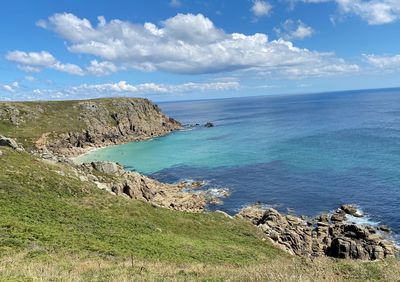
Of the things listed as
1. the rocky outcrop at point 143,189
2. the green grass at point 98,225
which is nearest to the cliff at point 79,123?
the rocky outcrop at point 143,189

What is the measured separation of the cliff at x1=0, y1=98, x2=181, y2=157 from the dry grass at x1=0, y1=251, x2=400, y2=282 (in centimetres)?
9202

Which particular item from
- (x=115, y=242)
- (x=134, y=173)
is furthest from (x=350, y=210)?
(x=115, y=242)

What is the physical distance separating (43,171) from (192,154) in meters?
76.4

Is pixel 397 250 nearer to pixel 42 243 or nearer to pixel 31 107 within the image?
pixel 42 243

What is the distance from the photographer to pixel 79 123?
497 feet

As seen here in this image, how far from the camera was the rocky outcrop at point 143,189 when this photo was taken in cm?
6112

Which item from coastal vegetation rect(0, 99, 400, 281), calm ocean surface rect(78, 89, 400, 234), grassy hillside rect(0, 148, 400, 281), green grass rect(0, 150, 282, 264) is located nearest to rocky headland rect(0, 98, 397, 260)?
calm ocean surface rect(78, 89, 400, 234)

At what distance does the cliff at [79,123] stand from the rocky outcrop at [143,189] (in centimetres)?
4053

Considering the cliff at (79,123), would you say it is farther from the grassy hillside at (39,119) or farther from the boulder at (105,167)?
the boulder at (105,167)

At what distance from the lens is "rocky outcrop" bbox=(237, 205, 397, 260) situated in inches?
1875

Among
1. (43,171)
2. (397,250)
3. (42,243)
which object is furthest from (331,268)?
(43,171)

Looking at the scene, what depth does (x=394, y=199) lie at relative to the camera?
6425cm

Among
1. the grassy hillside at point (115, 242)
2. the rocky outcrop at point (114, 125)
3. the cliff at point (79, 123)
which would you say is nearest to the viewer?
the grassy hillside at point (115, 242)

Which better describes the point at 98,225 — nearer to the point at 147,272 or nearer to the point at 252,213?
the point at 147,272
